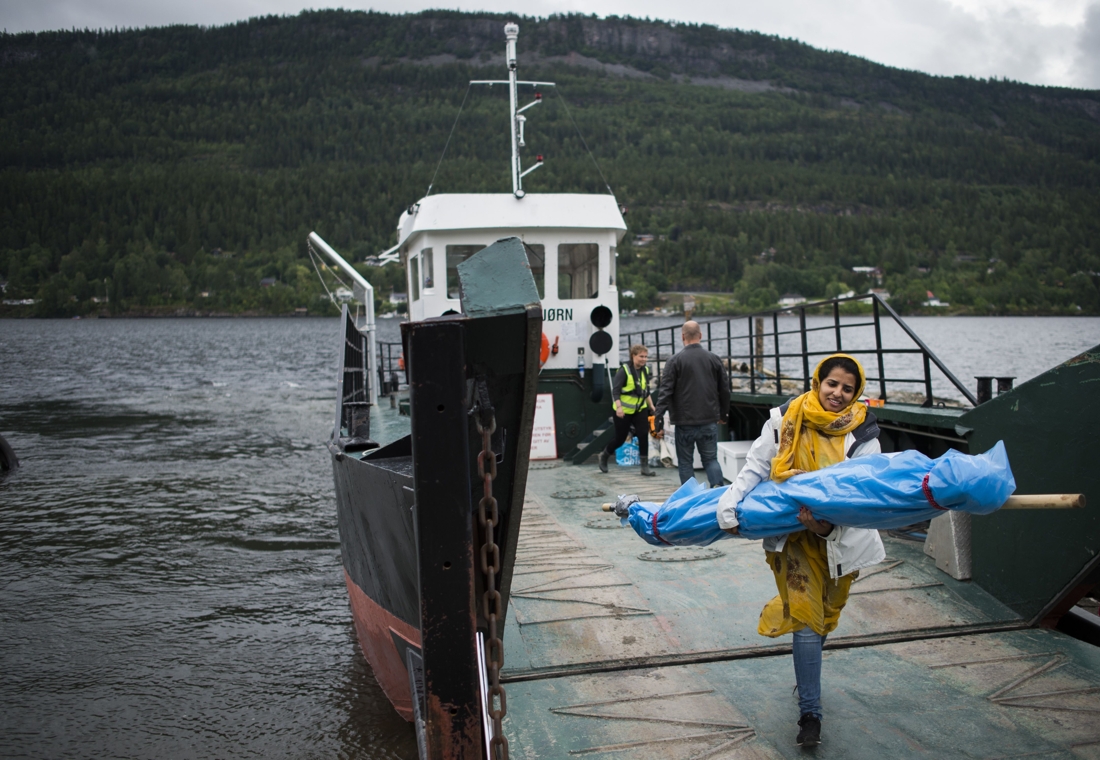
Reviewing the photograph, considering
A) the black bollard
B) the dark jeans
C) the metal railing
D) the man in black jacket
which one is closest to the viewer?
the black bollard

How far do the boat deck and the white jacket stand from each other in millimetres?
891

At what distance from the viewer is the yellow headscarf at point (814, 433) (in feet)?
10.6

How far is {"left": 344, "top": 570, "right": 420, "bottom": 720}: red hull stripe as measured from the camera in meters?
4.41

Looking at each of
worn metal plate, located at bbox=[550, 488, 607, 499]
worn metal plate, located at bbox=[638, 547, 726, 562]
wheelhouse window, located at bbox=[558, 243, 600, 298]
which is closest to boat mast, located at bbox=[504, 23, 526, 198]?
wheelhouse window, located at bbox=[558, 243, 600, 298]

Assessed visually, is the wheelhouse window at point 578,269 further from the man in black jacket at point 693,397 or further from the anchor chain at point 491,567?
the anchor chain at point 491,567

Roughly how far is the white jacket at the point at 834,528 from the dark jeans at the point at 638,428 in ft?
20.5

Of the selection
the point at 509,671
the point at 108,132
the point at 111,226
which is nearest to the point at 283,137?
the point at 108,132

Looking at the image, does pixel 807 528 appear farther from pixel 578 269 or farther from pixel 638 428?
pixel 578 269

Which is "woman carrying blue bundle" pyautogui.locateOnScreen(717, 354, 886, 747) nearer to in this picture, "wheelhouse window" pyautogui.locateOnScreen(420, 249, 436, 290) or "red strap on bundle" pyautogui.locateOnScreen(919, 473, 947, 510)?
"red strap on bundle" pyautogui.locateOnScreen(919, 473, 947, 510)

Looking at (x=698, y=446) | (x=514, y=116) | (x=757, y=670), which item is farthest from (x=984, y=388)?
(x=514, y=116)

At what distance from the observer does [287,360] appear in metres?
60.8

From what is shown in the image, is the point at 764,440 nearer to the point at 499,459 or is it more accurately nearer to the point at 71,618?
the point at 499,459

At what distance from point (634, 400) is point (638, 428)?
38cm

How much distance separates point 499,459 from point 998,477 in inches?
68.5
